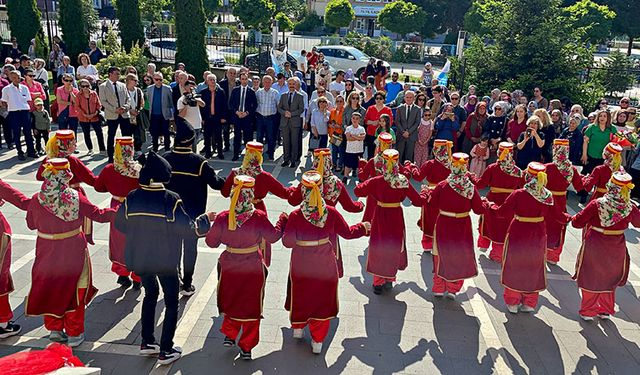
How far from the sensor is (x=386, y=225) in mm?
6570

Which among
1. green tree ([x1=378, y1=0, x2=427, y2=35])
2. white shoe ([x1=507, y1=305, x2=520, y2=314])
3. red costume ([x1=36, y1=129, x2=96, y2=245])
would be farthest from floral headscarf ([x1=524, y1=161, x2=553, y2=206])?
green tree ([x1=378, y1=0, x2=427, y2=35])

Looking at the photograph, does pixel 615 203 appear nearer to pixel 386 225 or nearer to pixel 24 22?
pixel 386 225

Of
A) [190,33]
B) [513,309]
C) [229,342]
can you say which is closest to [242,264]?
[229,342]

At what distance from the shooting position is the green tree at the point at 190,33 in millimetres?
17438

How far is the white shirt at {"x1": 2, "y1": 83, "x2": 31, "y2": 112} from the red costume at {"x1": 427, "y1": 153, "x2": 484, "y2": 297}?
29.5ft

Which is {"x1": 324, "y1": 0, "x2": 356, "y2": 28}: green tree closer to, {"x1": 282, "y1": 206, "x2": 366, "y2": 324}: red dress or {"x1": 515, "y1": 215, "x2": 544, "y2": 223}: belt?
{"x1": 515, "y1": 215, "x2": 544, "y2": 223}: belt

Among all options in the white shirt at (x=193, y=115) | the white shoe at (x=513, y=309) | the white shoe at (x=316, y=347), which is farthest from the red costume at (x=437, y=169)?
the white shirt at (x=193, y=115)

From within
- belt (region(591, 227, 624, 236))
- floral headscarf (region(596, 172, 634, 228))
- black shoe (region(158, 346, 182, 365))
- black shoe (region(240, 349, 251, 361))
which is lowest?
black shoe (region(240, 349, 251, 361))

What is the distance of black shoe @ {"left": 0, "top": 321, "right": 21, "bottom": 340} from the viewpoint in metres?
5.53

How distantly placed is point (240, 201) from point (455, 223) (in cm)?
264

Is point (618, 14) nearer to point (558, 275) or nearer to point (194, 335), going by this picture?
point (558, 275)

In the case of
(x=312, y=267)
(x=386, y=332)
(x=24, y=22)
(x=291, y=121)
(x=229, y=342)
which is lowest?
(x=386, y=332)

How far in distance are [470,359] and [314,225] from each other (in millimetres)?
2062

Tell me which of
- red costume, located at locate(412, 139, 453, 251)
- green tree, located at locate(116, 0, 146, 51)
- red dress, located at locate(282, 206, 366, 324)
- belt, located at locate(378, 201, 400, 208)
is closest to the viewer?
red dress, located at locate(282, 206, 366, 324)
